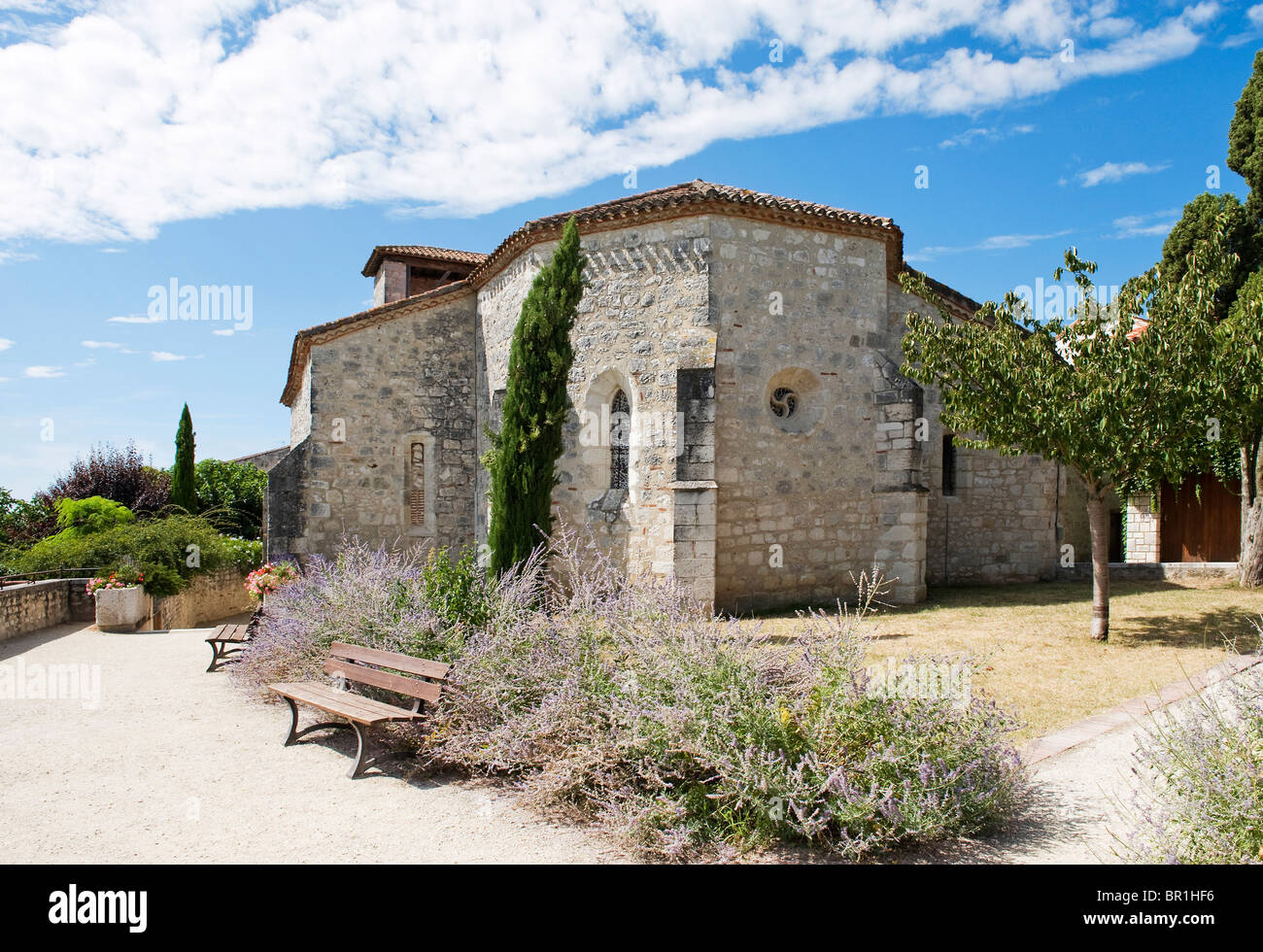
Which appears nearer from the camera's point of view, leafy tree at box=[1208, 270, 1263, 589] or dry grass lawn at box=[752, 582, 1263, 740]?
dry grass lawn at box=[752, 582, 1263, 740]

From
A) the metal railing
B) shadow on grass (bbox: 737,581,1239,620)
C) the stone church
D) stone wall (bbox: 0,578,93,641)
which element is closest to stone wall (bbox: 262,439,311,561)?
the stone church

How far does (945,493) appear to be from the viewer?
15.1 metres

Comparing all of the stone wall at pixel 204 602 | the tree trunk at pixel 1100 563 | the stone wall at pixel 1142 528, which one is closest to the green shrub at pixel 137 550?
the stone wall at pixel 204 602

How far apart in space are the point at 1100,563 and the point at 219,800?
1013cm

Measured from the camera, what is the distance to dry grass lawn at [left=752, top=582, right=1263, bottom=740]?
714 cm

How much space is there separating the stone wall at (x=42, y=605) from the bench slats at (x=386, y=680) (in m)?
7.71

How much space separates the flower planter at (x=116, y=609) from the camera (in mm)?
11969

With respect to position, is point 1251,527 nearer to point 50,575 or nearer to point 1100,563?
point 1100,563

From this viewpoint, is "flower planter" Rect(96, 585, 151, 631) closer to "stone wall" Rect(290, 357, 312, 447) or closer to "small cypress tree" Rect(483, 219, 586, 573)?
"stone wall" Rect(290, 357, 312, 447)

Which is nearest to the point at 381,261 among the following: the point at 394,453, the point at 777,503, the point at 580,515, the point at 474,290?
the point at 474,290

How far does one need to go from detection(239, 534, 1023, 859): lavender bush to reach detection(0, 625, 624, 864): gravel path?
14.4 inches

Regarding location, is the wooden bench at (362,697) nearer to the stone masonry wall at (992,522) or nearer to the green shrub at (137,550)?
the green shrub at (137,550)

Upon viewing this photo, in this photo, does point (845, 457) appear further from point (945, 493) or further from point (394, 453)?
point (394, 453)
